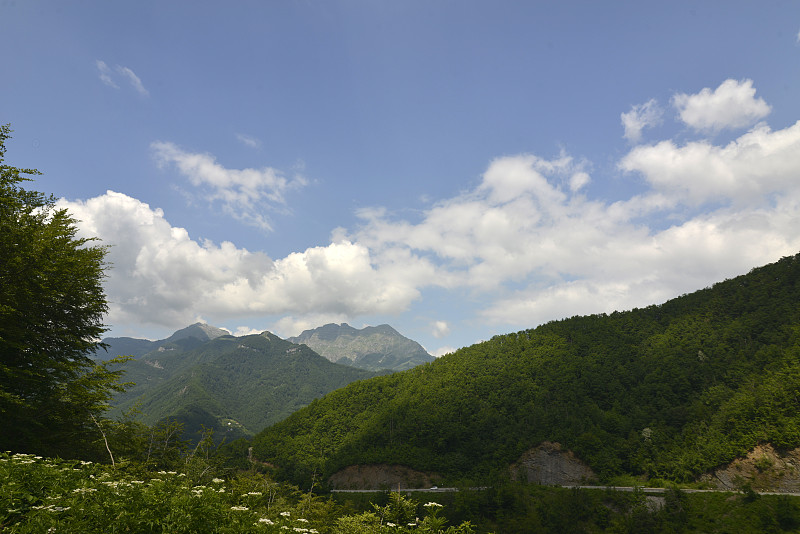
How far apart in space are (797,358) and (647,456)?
32236 mm

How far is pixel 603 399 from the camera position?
88.9 metres

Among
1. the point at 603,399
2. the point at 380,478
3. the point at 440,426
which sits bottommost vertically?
the point at 380,478

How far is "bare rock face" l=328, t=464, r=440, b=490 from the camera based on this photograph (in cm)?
8125

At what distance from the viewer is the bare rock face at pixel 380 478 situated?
81.2 m

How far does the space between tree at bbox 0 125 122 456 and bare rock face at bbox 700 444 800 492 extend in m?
81.6

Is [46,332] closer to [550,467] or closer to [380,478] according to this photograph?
[380,478]

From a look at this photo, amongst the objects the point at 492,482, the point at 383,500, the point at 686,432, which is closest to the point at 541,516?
the point at 492,482

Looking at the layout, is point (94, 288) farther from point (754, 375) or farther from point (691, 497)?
point (754, 375)

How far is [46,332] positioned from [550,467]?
86165 mm

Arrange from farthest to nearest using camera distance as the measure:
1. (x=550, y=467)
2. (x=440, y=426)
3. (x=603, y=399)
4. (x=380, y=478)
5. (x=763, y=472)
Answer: (x=440, y=426)
(x=603, y=399)
(x=380, y=478)
(x=550, y=467)
(x=763, y=472)

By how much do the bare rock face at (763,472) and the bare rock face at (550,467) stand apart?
69.9 ft

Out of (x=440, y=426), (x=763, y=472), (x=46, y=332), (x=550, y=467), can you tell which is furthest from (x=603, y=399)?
(x=46, y=332)

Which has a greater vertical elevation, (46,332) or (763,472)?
(46,332)

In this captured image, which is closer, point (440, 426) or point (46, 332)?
point (46, 332)
